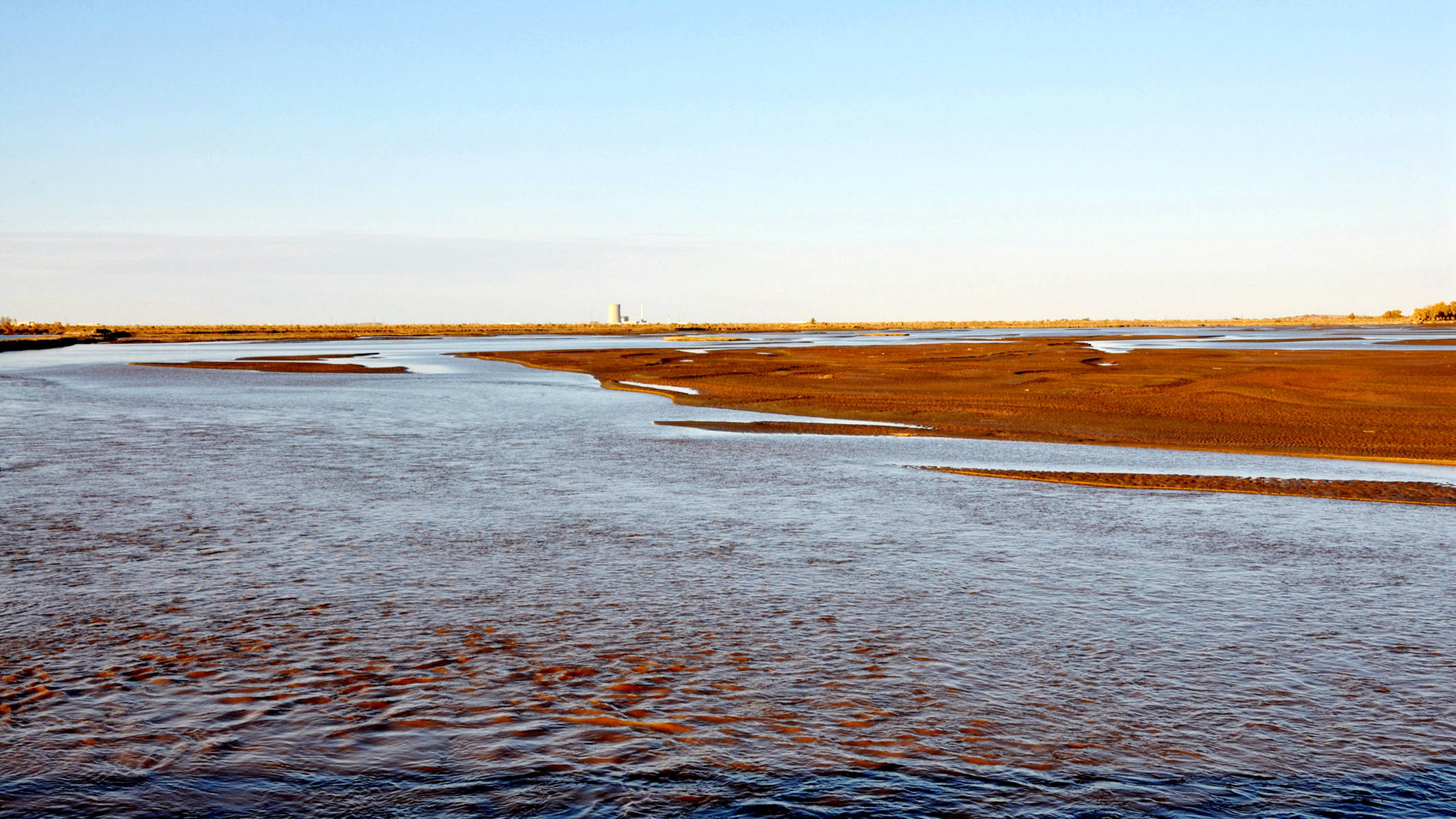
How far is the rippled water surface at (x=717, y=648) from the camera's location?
5449mm

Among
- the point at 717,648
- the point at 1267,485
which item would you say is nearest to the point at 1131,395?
the point at 1267,485

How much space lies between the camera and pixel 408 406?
2936 centimetres

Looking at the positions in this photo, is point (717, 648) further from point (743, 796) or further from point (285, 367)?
point (285, 367)

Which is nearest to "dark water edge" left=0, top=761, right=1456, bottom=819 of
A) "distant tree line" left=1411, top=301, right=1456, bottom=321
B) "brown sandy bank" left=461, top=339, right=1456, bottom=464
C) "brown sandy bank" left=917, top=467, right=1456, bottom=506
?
"brown sandy bank" left=917, top=467, right=1456, bottom=506

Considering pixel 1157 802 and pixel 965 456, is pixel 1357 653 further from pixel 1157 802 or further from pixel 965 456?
pixel 965 456

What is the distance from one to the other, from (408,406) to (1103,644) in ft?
79.6

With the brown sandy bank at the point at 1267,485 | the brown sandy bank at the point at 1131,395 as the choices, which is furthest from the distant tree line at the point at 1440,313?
the brown sandy bank at the point at 1267,485

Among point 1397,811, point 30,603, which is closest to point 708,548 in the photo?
point 30,603

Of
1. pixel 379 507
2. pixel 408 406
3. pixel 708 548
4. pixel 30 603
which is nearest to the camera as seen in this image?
pixel 30 603

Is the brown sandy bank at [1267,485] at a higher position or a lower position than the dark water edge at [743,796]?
higher

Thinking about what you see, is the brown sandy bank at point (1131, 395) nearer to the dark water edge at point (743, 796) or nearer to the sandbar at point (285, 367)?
the sandbar at point (285, 367)

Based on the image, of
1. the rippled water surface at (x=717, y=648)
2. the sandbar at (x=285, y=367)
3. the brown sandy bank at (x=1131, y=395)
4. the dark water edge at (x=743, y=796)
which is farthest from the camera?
the sandbar at (x=285, y=367)

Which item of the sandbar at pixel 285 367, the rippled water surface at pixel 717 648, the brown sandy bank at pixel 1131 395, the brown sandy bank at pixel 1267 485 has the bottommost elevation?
the rippled water surface at pixel 717 648

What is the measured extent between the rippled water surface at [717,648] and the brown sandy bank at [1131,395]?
486 cm
